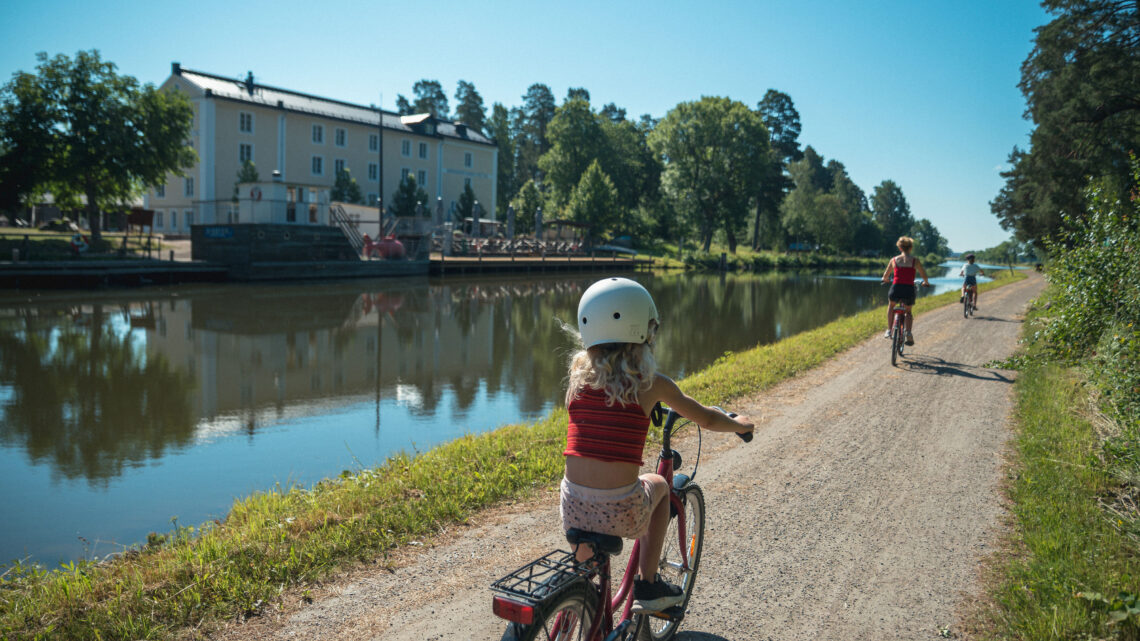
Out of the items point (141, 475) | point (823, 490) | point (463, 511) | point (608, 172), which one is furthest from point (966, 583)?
point (608, 172)

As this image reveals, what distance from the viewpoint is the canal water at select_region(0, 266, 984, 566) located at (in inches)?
289

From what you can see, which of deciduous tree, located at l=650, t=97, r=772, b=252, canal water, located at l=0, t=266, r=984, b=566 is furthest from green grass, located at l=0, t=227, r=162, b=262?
deciduous tree, located at l=650, t=97, r=772, b=252

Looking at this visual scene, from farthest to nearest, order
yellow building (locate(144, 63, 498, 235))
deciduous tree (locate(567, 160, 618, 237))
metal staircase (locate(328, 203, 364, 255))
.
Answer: deciduous tree (locate(567, 160, 618, 237)), yellow building (locate(144, 63, 498, 235)), metal staircase (locate(328, 203, 364, 255))

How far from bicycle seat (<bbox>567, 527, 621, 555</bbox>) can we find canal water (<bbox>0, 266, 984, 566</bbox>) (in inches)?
202

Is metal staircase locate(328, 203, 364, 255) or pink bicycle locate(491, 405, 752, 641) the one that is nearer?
pink bicycle locate(491, 405, 752, 641)

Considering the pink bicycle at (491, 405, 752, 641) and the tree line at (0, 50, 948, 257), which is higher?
the tree line at (0, 50, 948, 257)

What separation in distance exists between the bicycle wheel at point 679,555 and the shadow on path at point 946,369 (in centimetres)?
910

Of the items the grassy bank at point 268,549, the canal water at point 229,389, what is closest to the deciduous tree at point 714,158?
the canal water at point 229,389

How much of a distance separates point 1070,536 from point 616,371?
370 cm

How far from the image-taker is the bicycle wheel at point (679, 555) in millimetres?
3496

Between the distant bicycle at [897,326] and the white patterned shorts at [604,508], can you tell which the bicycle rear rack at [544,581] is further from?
the distant bicycle at [897,326]

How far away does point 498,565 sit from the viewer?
4.39m

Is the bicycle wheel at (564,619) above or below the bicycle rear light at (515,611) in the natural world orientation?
below

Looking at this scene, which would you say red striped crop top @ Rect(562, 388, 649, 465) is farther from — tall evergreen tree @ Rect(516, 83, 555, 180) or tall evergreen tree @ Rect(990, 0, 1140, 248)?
tall evergreen tree @ Rect(516, 83, 555, 180)
